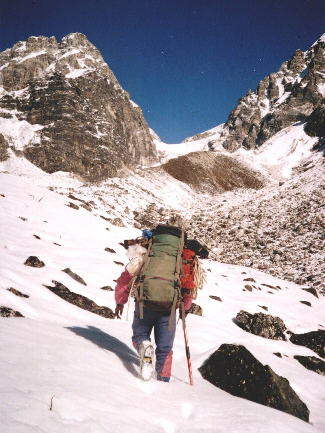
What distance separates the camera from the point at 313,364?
7.66 meters

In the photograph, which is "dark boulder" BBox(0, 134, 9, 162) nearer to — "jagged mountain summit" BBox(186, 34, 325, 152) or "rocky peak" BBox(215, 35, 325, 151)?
"jagged mountain summit" BBox(186, 34, 325, 152)

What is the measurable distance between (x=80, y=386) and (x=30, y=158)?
4108 cm

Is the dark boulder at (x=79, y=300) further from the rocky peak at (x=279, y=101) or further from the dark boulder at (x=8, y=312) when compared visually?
the rocky peak at (x=279, y=101)

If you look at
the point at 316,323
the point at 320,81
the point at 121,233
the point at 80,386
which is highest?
the point at 320,81

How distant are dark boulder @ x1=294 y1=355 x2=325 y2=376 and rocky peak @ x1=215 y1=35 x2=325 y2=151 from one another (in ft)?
326

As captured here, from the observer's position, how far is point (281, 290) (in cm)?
1538

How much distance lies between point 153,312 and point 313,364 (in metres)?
5.23

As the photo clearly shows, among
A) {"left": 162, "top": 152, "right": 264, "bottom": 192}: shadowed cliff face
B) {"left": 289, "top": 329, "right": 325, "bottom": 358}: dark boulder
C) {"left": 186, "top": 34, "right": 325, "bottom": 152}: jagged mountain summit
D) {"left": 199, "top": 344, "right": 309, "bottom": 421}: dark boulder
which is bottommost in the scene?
{"left": 289, "top": 329, "right": 325, "bottom": 358}: dark boulder

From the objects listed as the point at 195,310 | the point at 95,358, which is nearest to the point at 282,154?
the point at 195,310

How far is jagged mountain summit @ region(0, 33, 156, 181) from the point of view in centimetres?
4150

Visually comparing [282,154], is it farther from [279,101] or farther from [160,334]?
[160,334]

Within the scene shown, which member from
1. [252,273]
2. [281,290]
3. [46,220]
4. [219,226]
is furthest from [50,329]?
[219,226]

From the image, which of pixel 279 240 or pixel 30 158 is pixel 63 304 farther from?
pixel 30 158

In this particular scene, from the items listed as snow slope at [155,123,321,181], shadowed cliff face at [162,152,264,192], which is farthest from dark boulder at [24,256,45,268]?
snow slope at [155,123,321,181]
